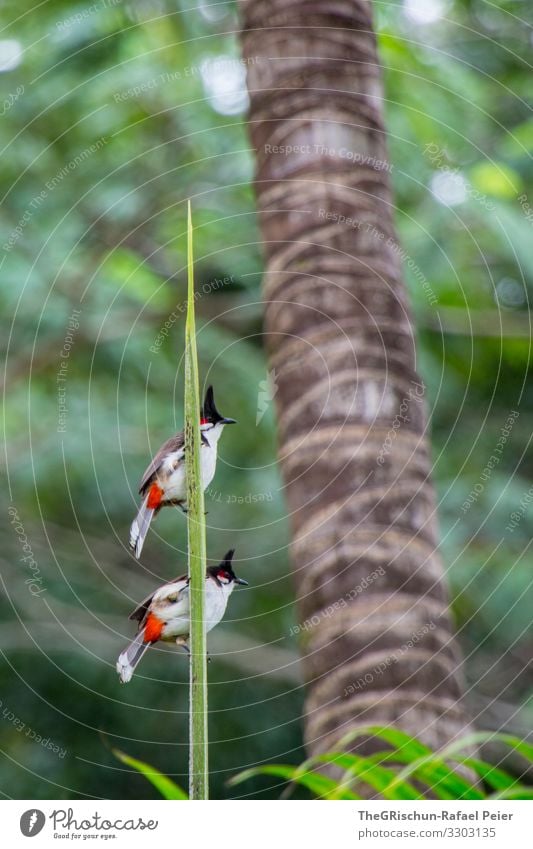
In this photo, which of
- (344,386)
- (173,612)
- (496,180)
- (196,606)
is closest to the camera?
(196,606)

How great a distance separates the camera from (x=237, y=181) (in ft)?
5.42

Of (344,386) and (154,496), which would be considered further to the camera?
(344,386)

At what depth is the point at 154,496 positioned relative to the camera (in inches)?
23.6

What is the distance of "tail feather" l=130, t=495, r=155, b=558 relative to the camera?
584mm

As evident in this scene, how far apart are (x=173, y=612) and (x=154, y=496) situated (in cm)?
7

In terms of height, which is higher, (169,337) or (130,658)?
(169,337)

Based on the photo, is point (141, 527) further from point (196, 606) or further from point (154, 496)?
point (196, 606)

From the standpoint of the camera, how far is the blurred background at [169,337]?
1.56m

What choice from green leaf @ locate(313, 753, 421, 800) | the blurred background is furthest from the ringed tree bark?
the blurred background

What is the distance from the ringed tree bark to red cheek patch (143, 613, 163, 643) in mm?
255

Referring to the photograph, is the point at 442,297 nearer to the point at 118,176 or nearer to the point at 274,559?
the point at 274,559

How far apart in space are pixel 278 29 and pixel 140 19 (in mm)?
743

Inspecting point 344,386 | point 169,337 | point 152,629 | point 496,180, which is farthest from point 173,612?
point 496,180
